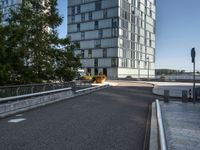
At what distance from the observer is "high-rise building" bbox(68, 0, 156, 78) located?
75000mm

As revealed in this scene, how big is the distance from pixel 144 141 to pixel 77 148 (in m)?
1.89

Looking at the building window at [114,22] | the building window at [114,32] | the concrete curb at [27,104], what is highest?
the building window at [114,22]

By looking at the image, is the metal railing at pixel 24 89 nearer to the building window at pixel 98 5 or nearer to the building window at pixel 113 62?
the building window at pixel 113 62

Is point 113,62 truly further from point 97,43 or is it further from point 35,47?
point 35,47

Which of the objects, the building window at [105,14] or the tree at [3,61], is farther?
the building window at [105,14]

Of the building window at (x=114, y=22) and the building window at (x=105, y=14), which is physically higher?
the building window at (x=105, y=14)

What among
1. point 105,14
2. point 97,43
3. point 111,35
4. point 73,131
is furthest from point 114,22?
point 73,131

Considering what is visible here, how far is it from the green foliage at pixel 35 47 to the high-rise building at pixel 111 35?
55.1 meters

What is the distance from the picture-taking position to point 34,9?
18.0 meters

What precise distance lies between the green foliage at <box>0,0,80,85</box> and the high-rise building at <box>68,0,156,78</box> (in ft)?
181

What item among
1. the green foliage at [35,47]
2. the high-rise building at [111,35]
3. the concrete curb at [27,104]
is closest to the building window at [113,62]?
the high-rise building at [111,35]

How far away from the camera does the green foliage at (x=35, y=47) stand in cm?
1598

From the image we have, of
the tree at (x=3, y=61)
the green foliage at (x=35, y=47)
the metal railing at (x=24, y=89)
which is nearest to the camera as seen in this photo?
the metal railing at (x=24, y=89)

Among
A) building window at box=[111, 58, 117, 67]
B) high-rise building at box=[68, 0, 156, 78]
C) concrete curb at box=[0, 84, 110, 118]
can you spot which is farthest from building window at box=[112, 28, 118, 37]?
concrete curb at box=[0, 84, 110, 118]
